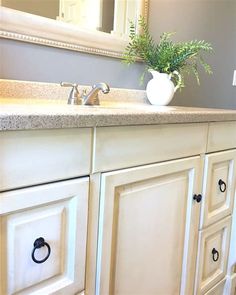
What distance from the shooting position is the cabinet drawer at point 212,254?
119cm

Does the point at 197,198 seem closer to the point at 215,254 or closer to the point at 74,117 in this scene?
the point at 215,254

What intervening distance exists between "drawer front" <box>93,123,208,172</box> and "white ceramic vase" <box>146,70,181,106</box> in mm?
410

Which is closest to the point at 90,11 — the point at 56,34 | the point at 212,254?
the point at 56,34

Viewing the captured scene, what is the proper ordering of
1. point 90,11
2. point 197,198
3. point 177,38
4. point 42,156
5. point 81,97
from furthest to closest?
point 177,38
point 90,11
point 81,97
point 197,198
point 42,156

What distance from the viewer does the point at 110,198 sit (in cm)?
77

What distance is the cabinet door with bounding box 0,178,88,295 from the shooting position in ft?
1.96

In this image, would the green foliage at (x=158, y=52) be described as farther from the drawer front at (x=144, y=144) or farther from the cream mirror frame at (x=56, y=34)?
the drawer front at (x=144, y=144)

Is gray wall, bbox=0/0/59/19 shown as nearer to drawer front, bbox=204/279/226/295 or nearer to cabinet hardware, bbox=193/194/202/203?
cabinet hardware, bbox=193/194/202/203

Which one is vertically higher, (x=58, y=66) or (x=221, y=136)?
(x=58, y=66)

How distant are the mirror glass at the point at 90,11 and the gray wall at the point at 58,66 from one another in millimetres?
122

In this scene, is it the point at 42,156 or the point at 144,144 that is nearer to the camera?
the point at 42,156

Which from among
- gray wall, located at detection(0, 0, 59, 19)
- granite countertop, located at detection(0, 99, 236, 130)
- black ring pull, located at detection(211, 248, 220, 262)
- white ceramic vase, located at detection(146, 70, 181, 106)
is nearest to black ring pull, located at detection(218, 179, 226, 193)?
black ring pull, located at detection(211, 248, 220, 262)

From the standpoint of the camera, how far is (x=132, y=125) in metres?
0.80

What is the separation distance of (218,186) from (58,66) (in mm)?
791
